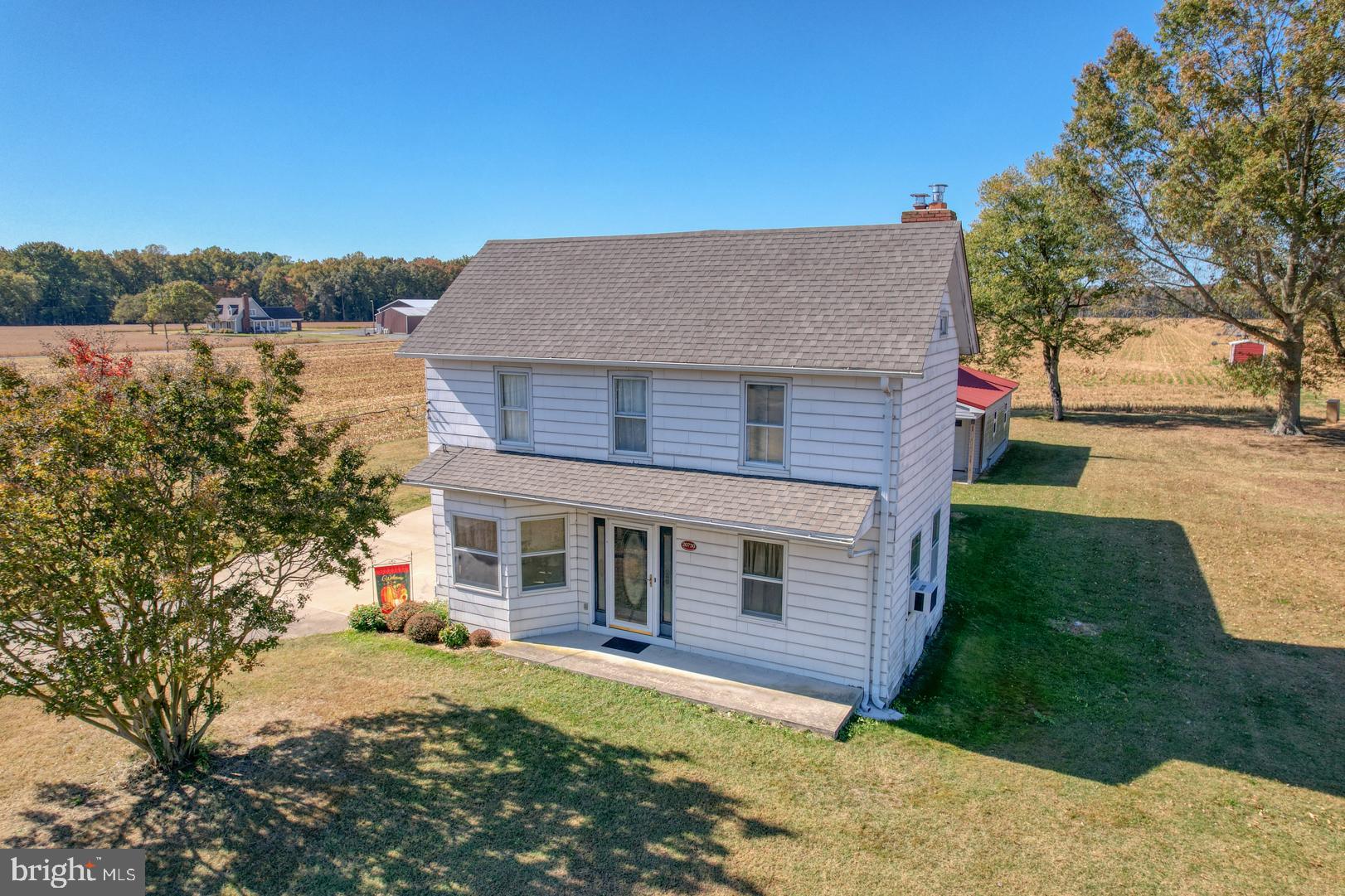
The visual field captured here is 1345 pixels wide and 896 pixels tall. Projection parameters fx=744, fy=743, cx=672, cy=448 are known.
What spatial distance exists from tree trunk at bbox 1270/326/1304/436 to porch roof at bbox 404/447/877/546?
32.0 meters

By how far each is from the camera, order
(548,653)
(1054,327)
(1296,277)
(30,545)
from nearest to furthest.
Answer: (30,545) → (548,653) → (1296,277) → (1054,327)

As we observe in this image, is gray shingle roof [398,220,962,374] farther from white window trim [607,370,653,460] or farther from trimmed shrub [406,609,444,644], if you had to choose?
trimmed shrub [406,609,444,644]

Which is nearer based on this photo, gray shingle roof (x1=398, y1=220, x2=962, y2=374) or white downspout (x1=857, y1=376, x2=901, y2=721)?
white downspout (x1=857, y1=376, x2=901, y2=721)

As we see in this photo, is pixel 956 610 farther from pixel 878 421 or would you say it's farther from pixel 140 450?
pixel 140 450

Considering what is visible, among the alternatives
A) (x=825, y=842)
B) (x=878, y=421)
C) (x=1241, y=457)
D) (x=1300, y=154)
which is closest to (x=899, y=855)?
(x=825, y=842)

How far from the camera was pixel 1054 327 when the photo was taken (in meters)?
36.9

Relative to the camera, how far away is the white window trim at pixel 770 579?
11688mm

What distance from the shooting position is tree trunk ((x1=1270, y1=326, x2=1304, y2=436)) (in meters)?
32.0

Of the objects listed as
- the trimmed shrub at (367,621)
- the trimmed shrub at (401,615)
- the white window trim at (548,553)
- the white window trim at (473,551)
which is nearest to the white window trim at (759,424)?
the white window trim at (548,553)

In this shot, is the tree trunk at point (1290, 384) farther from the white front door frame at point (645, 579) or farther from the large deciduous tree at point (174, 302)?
the large deciduous tree at point (174, 302)

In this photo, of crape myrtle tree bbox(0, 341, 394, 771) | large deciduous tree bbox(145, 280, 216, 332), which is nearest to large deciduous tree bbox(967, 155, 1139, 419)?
crape myrtle tree bbox(0, 341, 394, 771)

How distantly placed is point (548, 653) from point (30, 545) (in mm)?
7379

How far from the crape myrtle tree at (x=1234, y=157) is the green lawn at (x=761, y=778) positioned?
2105 centimetres

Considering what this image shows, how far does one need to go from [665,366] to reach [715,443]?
1.53 m
